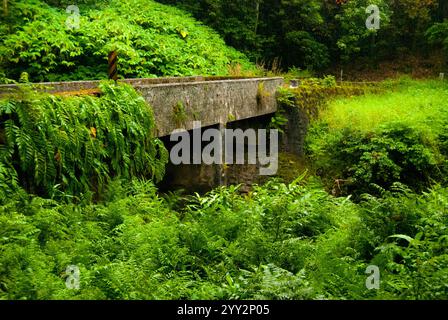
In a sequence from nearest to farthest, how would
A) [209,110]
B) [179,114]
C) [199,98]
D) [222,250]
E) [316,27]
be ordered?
[222,250] → [179,114] → [199,98] → [209,110] → [316,27]

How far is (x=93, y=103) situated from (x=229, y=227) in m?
2.77

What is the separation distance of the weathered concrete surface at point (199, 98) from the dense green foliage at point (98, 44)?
5.50ft

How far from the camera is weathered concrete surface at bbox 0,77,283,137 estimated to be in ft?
28.6

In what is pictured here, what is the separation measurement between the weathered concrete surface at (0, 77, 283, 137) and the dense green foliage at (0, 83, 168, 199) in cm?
61

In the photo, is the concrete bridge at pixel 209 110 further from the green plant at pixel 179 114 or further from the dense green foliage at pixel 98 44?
the dense green foliage at pixel 98 44

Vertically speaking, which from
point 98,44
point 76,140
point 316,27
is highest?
point 316,27

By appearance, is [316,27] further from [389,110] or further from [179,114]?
[179,114]

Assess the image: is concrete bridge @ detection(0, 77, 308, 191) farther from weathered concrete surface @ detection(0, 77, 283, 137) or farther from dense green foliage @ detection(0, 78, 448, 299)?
dense green foliage @ detection(0, 78, 448, 299)

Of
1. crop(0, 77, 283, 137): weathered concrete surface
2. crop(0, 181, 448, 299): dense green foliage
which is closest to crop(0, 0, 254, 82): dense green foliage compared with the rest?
crop(0, 77, 283, 137): weathered concrete surface

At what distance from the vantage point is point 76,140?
6.32 metres

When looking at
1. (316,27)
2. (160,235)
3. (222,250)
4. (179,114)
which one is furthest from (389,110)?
(316,27)

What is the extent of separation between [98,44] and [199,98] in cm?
536

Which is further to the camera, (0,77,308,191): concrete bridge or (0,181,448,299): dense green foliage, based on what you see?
(0,77,308,191): concrete bridge

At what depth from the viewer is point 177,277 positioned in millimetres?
4555
